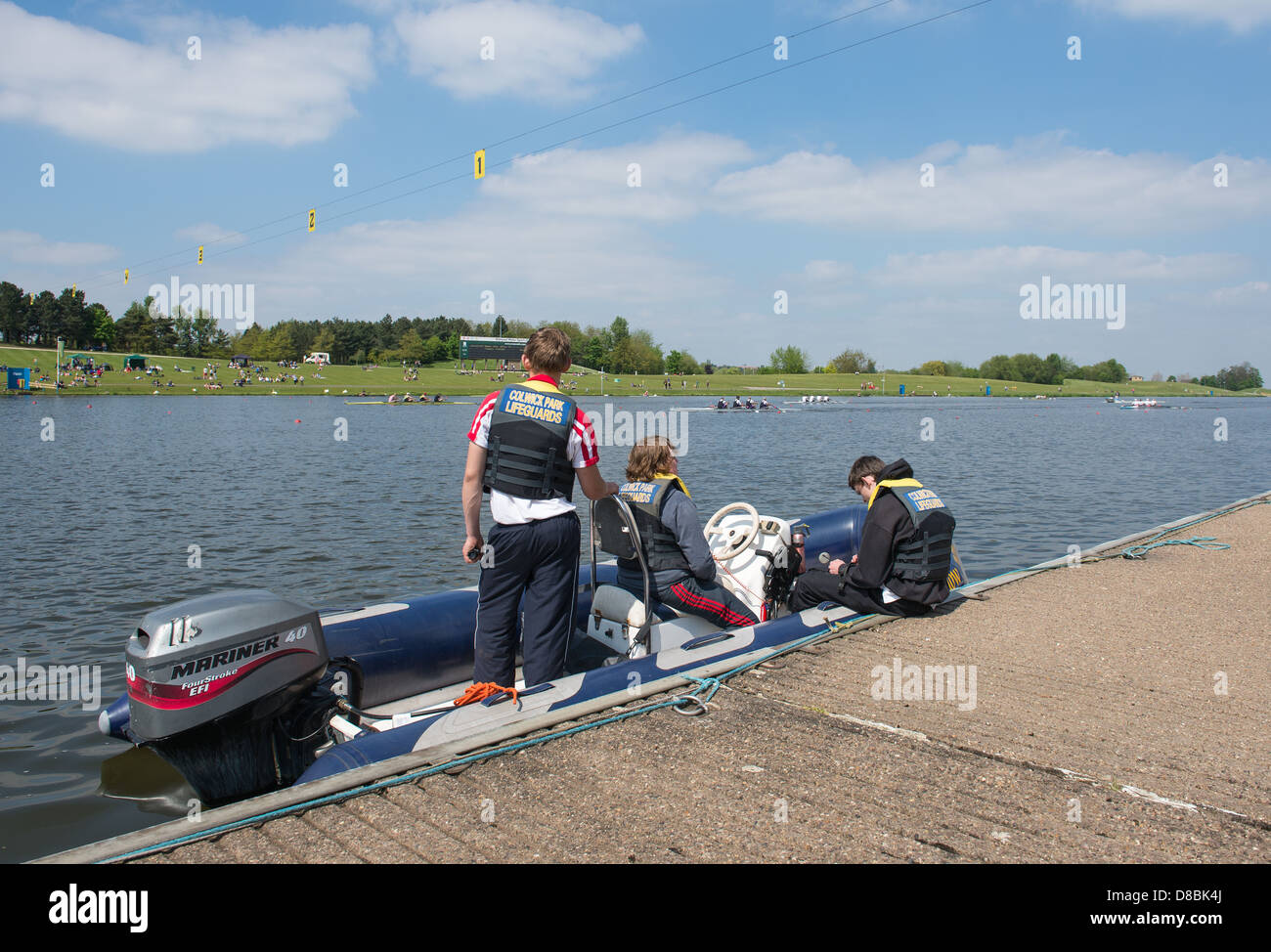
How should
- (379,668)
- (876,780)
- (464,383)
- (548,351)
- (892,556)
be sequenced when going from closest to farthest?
(876,780), (548,351), (379,668), (892,556), (464,383)

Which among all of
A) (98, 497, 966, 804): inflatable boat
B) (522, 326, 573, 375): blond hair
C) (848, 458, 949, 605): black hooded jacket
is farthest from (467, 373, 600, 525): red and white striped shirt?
(848, 458, 949, 605): black hooded jacket

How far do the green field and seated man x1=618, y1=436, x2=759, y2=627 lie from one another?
73.1 meters

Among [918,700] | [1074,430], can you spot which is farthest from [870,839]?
[1074,430]

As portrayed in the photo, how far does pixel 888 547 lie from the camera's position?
19.9ft

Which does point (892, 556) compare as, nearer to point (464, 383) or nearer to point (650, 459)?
point (650, 459)

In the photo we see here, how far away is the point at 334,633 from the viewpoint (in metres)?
5.26

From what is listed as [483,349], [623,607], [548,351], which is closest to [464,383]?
[483,349]

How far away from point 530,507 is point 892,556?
123 inches

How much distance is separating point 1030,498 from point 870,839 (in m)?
17.4

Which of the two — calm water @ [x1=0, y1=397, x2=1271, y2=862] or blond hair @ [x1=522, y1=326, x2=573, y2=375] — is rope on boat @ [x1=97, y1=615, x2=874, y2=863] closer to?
blond hair @ [x1=522, y1=326, x2=573, y2=375]

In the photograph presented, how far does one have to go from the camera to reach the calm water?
6.16m
